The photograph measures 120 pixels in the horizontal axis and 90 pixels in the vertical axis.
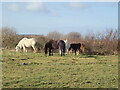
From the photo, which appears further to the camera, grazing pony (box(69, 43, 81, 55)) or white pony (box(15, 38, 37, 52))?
white pony (box(15, 38, 37, 52))

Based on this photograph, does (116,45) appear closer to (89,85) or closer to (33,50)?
(33,50)

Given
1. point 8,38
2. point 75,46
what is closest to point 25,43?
point 8,38

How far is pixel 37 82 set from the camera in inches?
237

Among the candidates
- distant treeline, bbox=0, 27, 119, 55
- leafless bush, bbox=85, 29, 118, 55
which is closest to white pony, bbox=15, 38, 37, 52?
distant treeline, bbox=0, 27, 119, 55

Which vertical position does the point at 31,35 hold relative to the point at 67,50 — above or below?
above

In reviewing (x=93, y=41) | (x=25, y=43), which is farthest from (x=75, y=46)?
(x=25, y=43)

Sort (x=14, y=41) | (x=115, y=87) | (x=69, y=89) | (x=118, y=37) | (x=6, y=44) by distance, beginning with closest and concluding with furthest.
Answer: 1. (x=69, y=89)
2. (x=115, y=87)
3. (x=118, y=37)
4. (x=6, y=44)
5. (x=14, y=41)

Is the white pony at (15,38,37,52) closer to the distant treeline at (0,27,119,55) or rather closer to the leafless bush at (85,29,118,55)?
the distant treeline at (0,27,119,55)

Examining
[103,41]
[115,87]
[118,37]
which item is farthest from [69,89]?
[103,41]

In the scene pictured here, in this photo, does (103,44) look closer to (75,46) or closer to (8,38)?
(75,46)

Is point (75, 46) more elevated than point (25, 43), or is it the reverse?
point (25, 43)

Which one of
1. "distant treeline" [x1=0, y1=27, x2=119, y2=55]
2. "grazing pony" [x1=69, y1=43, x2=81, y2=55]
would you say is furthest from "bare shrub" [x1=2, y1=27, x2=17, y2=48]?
"grazing pony" [x1=69, y1=43, x2=81, y2=55]

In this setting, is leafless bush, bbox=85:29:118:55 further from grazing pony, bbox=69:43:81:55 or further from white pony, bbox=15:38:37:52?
white pony, bbox=15:38:37:52

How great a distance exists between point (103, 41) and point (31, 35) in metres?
7.55
